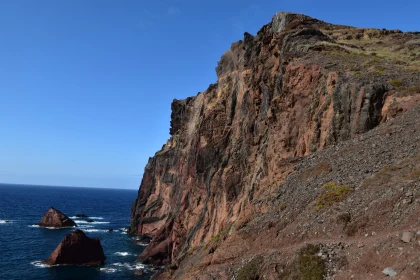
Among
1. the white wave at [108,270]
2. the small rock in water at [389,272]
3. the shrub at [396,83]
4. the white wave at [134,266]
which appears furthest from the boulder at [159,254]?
the small rock in water at [389,272]

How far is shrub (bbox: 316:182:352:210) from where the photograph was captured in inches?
725

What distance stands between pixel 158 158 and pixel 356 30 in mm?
70003

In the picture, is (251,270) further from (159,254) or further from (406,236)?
(159,254)

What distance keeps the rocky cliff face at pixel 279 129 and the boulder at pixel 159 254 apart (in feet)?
0.66

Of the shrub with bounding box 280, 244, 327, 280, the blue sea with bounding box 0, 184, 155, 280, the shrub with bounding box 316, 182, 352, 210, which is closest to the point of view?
the shrub with bounding box 280, 244, 327, 280

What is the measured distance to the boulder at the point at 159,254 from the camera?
225 feet

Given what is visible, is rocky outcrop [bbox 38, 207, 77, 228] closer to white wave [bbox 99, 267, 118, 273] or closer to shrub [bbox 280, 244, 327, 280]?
white wave [bbox 99, 267, 118, 273]

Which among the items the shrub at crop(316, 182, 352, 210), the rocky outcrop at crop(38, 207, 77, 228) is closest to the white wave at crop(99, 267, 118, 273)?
the rocky outcrop at crop(38, 207, 77, 228)

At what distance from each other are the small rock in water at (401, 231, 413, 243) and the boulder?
201ft

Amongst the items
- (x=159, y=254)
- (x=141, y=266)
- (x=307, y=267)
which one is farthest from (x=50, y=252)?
(x=307, y=267)

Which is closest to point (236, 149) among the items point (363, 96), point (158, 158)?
point (363, 96)

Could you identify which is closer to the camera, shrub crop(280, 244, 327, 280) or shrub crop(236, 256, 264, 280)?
shrub crop(280, 244, 327, 280)

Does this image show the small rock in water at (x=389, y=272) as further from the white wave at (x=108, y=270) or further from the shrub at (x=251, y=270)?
the white wave at (x=108, y=270)

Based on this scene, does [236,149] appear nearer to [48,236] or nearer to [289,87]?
[289,87]
